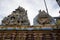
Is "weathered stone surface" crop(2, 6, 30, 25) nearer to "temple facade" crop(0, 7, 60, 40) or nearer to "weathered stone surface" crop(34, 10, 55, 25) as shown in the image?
"temple facade" crop(0, 7, 60, 40)

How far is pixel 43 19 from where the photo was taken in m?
6.55

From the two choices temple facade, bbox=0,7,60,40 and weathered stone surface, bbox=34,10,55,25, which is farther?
weathered stone surface, bbox=34,10,55,25

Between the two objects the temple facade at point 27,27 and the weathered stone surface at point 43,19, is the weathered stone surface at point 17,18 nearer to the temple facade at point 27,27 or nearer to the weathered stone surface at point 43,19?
the temple facade at point 27,27

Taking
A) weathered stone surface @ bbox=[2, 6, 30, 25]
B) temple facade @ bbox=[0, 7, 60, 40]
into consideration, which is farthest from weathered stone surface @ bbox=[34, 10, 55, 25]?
weathered stone surface @ bbox=[2, 6, 30, 25]

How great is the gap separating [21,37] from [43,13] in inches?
59.1

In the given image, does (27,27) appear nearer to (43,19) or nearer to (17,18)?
(17,18)

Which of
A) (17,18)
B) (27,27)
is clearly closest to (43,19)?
(27,27)

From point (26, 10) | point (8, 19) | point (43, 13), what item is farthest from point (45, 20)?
point (8, 19)

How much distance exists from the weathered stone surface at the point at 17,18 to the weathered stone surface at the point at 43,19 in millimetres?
378

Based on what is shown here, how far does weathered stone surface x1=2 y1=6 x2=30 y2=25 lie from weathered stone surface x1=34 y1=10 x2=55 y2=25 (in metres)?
0.38

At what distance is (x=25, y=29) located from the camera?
5.91m

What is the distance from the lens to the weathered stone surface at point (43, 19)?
6445 millimetres

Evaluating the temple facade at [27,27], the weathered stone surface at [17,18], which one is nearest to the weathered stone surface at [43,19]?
the temple facade at [27,27]

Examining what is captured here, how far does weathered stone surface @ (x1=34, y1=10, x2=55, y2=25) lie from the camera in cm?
644
